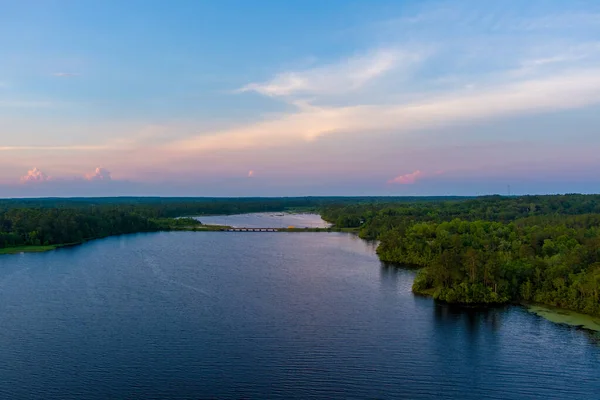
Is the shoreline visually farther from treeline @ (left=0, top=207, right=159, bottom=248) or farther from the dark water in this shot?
treeline @ (left=0, top=207, right=159, bottom=248)

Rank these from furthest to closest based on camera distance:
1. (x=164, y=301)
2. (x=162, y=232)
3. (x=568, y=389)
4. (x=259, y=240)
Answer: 1. (x=162, y=232)
2. (x=259, y=240)
3. (x=164, y=301)
4. (x=568, y=389)

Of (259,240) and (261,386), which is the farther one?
(259,240)

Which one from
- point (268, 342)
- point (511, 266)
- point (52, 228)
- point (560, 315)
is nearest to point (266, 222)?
point (52, 228)

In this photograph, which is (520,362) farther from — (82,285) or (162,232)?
(162,232)

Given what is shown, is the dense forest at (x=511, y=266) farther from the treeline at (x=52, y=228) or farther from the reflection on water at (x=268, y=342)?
the treeline at (x=52, y=228)

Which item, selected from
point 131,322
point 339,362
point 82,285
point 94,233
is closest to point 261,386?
point 339,362

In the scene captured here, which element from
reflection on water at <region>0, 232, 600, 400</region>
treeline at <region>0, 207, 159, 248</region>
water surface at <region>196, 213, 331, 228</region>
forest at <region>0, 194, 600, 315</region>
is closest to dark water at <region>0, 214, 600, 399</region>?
reflection on water at <region>0, 232, 600, 400</region>

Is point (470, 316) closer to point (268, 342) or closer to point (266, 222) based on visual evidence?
point (268, 342)

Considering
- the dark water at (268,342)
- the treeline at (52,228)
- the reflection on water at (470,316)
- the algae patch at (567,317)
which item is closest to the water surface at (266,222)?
the treeline at (52,228)
